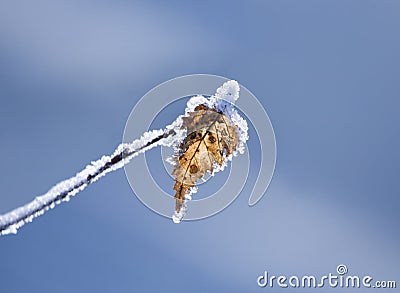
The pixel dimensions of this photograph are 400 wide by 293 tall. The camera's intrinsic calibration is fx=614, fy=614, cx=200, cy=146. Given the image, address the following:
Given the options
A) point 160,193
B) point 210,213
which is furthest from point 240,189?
point 160,193

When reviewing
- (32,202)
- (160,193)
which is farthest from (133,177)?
(32,202)

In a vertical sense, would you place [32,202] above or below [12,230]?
above

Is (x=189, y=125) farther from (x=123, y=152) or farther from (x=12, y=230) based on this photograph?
(x=12, y=230)

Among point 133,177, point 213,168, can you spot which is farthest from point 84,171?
point 213,168

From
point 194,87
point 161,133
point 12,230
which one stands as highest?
point 194,87

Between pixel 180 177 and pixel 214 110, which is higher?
pixel 214 110

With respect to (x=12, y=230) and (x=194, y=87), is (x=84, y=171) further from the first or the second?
(x=194, y=87)

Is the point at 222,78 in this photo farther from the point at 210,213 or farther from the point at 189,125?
the point at 210,213

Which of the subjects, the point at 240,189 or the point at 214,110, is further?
the point at 240,189
